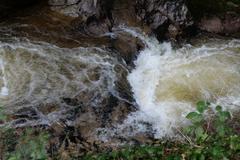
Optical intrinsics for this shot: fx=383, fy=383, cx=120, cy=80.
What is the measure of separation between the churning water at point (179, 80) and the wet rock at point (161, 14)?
15.4 inches

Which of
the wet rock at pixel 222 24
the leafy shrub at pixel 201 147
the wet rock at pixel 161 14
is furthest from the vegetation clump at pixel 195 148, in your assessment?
the wet rock at pixel 222 24

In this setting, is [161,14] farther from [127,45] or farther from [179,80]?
[179,80]

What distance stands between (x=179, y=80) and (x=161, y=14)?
5.98 feet

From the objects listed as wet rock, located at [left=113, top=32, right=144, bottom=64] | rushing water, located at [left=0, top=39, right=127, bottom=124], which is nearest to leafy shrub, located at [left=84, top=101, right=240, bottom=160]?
rushing water, located at [left=0, top=39, right=127, bottom=124]

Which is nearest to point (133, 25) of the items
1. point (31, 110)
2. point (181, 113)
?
point (181, 113)

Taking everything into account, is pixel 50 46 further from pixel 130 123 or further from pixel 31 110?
pixel 130 123

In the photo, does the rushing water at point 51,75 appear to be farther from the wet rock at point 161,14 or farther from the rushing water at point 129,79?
the wet rock at point 161,14

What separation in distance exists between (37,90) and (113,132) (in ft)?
4.44

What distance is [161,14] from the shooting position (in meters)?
8.05

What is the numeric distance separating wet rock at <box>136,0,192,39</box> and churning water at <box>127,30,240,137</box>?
0.39 metres

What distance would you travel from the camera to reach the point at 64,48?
22.6 ft

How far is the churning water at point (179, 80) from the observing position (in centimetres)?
623

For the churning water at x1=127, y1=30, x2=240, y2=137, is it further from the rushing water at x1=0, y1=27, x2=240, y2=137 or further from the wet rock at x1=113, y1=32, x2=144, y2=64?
the wet rock at x1=113, y1=32, x2=144, y2=64

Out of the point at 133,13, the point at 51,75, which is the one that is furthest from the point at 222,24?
the point at 51,75
